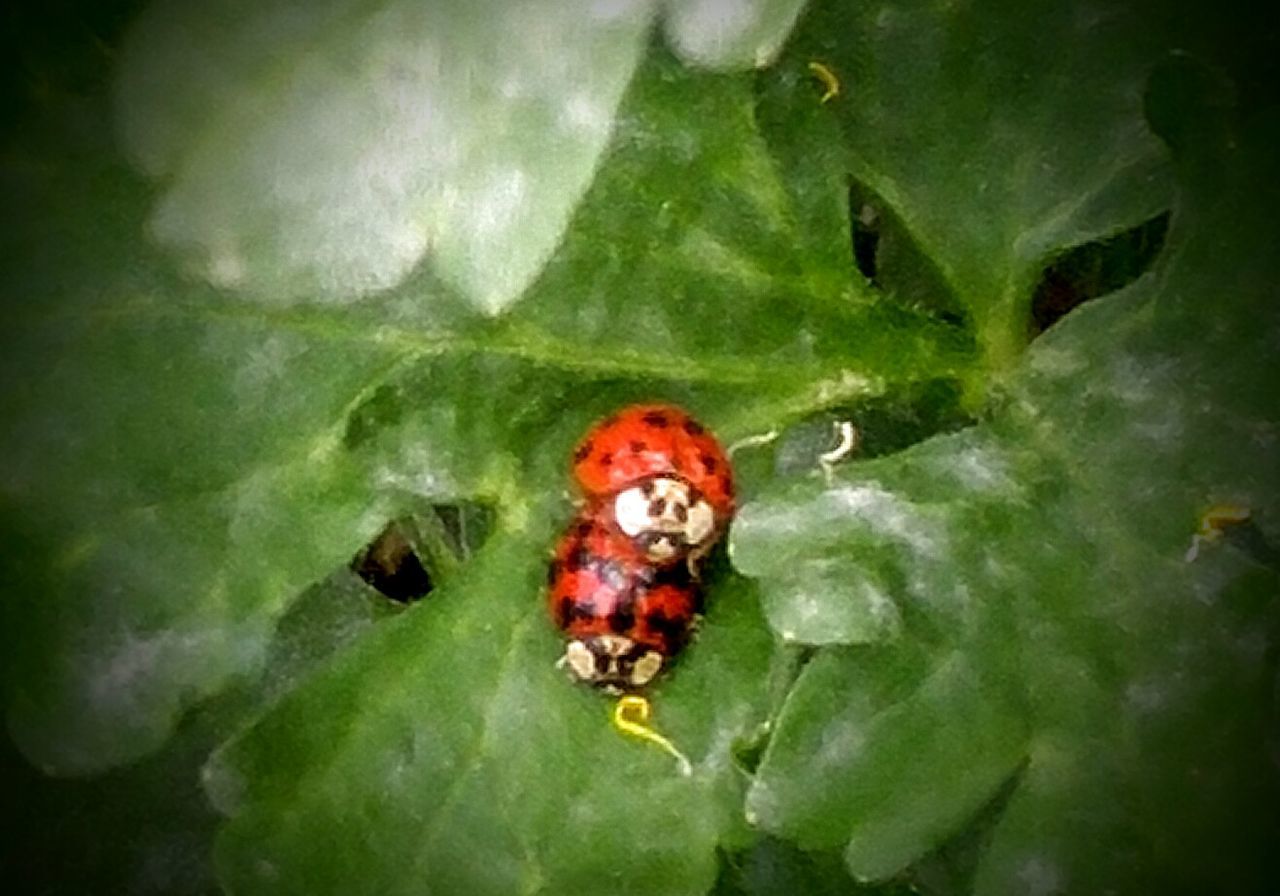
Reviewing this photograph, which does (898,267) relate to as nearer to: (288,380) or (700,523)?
(700,523)

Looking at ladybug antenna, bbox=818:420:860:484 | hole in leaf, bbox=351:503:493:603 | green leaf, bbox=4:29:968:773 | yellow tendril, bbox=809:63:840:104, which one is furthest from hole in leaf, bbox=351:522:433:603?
yellow tendril, bbox=809:63:840:104

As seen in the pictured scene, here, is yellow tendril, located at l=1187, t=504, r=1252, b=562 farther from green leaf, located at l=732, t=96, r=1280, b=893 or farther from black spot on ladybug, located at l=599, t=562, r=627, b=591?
black spot on ladybug, located at l=599, t=562, r=627, b=591

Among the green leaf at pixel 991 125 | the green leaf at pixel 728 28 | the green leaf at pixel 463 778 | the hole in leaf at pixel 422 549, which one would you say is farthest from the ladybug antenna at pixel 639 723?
the green leaf at pixel 728 28

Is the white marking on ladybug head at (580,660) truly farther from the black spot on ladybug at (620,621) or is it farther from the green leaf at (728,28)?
the green leaf at (728,28)

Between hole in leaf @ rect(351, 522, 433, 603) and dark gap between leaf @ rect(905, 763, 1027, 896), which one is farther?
hole in leaf @ rect(351, 522, 433, 603)

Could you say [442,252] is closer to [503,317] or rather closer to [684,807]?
[503,317]

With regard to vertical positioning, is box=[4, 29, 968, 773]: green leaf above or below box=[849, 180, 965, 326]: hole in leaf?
above

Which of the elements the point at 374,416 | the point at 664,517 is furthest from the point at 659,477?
the point at 374,416
